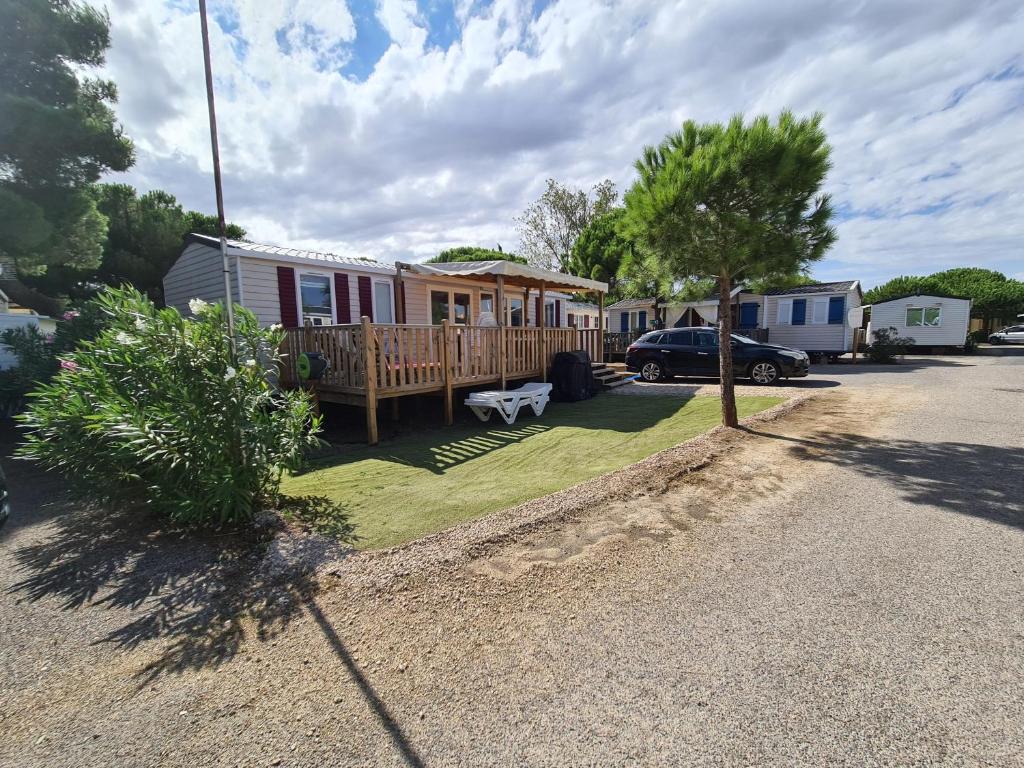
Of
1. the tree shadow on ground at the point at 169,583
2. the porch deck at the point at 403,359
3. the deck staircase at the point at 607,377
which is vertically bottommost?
the tree shadow on ground at the point at 169,583

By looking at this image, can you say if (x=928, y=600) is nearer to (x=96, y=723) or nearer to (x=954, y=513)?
(x=954, y=513)

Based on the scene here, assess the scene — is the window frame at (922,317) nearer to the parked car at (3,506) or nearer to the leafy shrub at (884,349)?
the leafy shrub at (884,349)

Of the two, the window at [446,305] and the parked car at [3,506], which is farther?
the window at [446,305]

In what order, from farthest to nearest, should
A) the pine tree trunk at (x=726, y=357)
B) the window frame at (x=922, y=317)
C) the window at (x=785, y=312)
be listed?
the window frame at (x=922, y=317) < the window at (x=785, y=312) < the pine tree trunk at (x=726, y=357)

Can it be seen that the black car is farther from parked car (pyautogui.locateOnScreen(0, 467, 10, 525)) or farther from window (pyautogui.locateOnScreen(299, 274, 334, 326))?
parked car (pyautogui.locateOnScreen(0, 467, 10, 525))

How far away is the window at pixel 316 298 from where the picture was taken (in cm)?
959

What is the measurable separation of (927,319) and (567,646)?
28.6 metres

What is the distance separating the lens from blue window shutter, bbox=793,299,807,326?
2008cm

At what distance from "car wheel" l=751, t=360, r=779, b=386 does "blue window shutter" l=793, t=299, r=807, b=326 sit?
10531 millimetres

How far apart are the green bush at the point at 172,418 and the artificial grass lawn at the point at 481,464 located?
0.94 m

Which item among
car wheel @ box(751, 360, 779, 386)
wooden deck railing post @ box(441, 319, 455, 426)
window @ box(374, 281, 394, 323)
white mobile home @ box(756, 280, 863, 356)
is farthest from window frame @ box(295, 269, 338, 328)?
white mobile home @ box(756, 280, 863, 356)

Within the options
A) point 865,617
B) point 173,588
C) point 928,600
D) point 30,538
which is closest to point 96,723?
point 173,588

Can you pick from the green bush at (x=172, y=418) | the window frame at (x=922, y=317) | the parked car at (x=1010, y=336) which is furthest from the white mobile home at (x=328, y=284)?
the parked car at (x=1010, y=336)

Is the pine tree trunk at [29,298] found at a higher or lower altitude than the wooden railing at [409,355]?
higher
